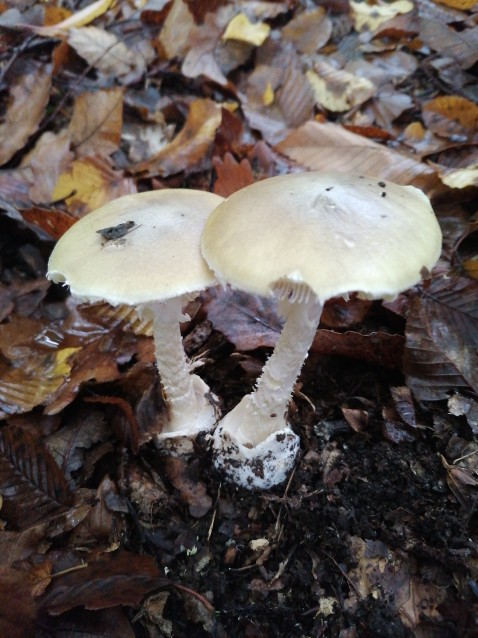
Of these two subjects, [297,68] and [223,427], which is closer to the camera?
[223,427]

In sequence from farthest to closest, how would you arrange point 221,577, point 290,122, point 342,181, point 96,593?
point 290,122, point 221,577, point 96,593, point 342,181

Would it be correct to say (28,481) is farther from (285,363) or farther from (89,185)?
(89,185)

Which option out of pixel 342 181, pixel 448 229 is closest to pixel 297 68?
pixel 448 229

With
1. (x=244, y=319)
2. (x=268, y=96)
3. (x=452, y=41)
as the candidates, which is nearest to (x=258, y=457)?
(x=244, y=319)

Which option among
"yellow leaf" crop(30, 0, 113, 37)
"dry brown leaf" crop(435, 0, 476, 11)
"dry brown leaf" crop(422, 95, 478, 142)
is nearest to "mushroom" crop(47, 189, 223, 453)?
"dry brown leaf" crop(422, 95, 478, 142)

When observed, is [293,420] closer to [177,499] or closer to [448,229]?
[177,499]
